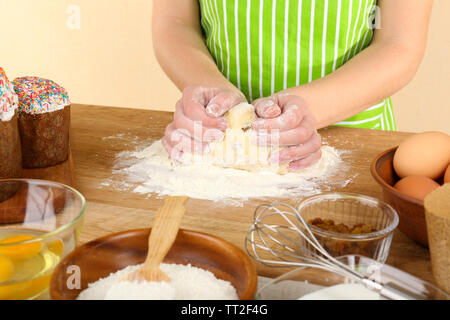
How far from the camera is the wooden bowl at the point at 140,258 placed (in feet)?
1.67

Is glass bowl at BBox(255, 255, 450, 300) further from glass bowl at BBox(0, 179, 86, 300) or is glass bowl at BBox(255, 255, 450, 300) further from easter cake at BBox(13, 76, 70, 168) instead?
easter cake at BBox(13, 76, 70, 168)

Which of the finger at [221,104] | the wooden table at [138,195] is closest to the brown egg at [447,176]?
the wooden table at [138,195]

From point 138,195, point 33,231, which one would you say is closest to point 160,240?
point 33,231

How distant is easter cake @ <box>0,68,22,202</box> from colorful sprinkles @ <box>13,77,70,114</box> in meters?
0.06

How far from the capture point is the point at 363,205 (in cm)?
69

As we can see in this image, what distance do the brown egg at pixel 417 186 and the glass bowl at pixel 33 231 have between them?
17.3 inches

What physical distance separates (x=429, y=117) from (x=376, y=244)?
1.78 meters

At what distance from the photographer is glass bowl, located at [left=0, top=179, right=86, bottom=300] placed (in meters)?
0.54

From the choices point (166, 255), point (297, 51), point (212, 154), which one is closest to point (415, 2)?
point (297, 51)

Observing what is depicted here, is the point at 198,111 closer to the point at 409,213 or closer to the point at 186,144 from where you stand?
the point at 186,144

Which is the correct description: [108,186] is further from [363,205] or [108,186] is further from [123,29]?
[123,29]

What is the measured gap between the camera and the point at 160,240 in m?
0.56

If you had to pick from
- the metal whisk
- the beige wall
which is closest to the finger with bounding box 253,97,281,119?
the metal whisk
